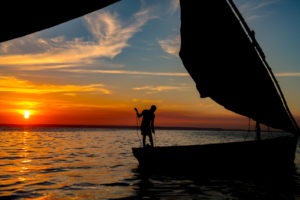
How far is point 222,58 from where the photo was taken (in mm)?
5188

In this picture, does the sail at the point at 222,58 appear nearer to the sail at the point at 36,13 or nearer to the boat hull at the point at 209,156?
the sail at the point at 36,13

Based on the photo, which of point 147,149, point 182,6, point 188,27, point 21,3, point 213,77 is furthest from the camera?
point 147,149

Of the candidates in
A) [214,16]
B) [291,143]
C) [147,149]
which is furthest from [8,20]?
[291,143]

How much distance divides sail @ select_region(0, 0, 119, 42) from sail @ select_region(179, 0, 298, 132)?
9.84ft

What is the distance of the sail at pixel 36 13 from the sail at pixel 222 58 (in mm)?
2999

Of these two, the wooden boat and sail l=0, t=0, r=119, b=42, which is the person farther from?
sail l=0, t=0, r=119, b=42

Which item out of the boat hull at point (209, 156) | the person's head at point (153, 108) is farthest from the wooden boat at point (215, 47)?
the person's head at point (153, 108)

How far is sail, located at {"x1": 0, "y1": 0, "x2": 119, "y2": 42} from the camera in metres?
1.38

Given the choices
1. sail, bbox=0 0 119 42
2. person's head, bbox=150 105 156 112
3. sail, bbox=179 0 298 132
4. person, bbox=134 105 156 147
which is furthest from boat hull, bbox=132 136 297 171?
sail, bbox=0 0 119 42

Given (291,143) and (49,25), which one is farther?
(291,143)

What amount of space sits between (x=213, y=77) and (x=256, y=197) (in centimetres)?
443

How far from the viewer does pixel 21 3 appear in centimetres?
135

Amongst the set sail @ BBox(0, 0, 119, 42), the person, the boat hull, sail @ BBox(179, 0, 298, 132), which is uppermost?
sail @ BBox(179, 0, 298, 132)

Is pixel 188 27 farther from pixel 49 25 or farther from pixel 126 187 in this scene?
pixel 126 187
